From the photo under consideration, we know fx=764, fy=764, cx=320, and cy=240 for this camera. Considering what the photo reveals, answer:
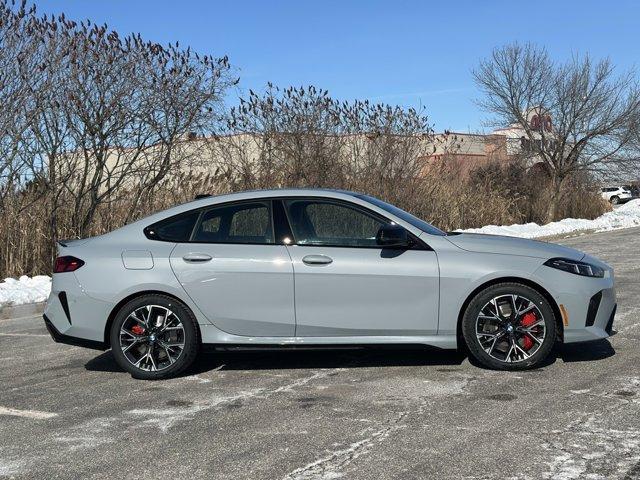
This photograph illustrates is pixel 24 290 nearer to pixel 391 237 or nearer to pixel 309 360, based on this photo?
pixel 309 360

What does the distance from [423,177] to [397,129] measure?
5.45 ft

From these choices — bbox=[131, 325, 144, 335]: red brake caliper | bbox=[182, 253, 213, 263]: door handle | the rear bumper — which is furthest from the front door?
the rear bumper

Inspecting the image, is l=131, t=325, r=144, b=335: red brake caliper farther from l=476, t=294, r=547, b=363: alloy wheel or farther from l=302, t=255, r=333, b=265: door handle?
l=476, t=294, r=547, b=363: alloy wheel

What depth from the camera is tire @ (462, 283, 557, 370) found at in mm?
6031

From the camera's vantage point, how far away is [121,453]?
14.7 ft

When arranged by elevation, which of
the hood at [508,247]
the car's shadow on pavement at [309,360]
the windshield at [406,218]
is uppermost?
the windshield at [406,218]

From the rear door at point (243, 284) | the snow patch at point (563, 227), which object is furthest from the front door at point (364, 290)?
the snow patch at point (563, 227)

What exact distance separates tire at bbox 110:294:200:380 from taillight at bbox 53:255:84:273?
54cm

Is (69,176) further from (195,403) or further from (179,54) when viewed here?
(195,403)

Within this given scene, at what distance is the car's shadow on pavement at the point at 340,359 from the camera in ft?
21.5

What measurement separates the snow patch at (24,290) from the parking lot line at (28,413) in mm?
5890

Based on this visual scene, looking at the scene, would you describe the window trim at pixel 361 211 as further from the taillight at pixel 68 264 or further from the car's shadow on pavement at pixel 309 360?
the taillight at pixel 68 264

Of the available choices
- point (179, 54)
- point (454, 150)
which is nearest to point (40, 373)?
point (179, 54)

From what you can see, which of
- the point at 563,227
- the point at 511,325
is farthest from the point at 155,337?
the point at 563,227
